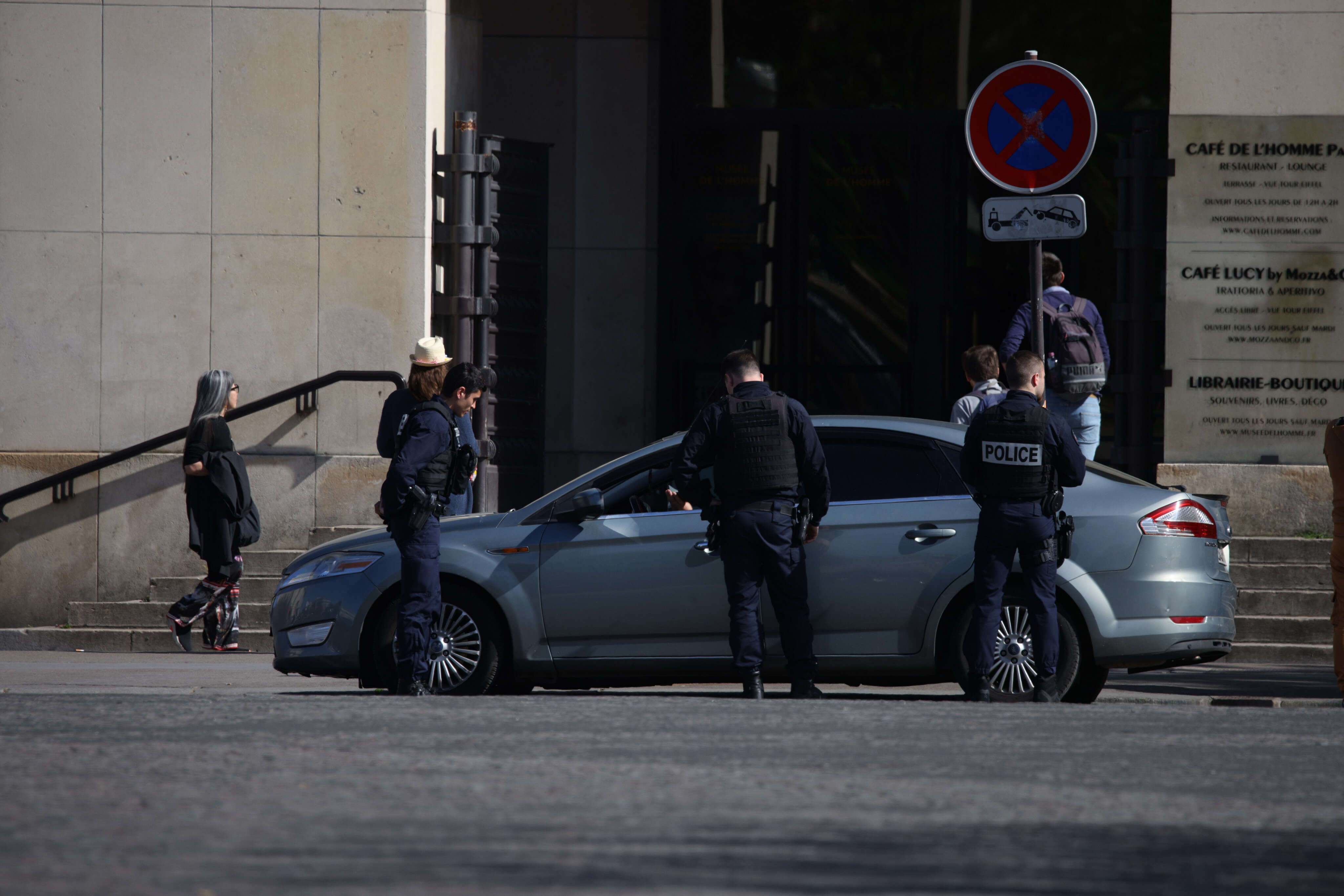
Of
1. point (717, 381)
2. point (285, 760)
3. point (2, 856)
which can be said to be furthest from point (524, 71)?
point (2, 856)

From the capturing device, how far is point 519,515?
8.98 meters

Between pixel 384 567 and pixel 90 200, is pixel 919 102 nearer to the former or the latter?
pixel 90 200

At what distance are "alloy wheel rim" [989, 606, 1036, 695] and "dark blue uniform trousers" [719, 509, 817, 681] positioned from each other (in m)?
0.86

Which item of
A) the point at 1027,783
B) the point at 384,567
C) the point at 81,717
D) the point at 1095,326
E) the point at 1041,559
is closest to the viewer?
the point at 1027,783

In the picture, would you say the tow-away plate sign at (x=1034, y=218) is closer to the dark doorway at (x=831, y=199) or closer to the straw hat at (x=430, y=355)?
the straw hat at (x=430, y=355)

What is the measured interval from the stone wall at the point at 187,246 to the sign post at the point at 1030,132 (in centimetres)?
526

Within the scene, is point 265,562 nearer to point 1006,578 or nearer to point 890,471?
point 890,471

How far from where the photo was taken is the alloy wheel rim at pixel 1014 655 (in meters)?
8.54

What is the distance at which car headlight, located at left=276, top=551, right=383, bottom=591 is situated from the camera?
9008 mm

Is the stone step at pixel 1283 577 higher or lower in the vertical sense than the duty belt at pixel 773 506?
lower

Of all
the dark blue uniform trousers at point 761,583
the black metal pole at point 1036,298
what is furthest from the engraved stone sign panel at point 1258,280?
the dark blue uniform trousers at point 761,583

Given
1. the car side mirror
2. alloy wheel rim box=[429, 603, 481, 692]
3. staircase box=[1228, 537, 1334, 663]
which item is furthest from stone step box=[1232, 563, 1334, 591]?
alloy wheel rim box=[429, 603, 481, 692]

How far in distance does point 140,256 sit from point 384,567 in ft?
17.9

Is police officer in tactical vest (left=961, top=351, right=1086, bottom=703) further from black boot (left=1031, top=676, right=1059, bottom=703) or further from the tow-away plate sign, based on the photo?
the tow-away plate sign
